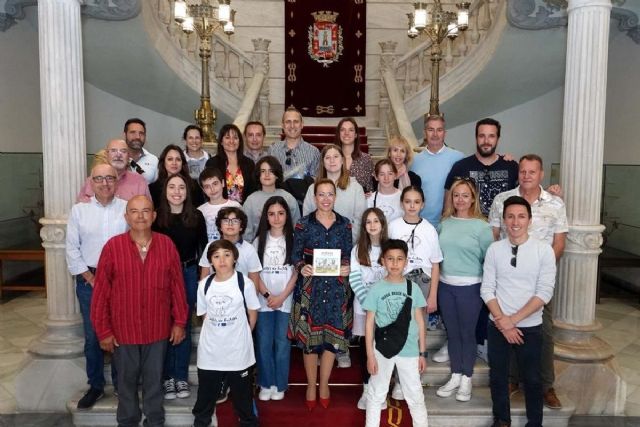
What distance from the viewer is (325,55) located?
37.0 feet

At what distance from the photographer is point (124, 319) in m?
3.63

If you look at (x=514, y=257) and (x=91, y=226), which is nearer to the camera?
(x=514, y=257)

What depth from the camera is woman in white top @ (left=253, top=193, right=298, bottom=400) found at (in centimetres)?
389

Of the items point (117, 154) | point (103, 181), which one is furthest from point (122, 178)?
point (103, 181)

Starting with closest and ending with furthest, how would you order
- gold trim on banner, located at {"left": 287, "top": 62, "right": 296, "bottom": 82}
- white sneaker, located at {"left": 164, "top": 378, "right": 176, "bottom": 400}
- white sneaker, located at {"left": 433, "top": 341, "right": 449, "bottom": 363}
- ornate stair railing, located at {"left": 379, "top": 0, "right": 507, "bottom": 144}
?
1. white sneaker, located at {"left": 164, "top": 378, "right": 176, "bottom": 400}
2. white sneaker, located at {"left": 433, "top": 341, "right": 449, "bottom": 363}
3. ornate stair railing, located at {"left": 379, "top": 0, "right": 507, "bottom": 144}
4. gold trim on banner, located at {"left": 287, "top": 62, "right": 296, "bottom": 82}

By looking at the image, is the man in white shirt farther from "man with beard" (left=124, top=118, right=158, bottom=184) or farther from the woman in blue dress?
the woman in blue dress

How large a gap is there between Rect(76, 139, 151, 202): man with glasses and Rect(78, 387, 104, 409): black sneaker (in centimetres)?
148

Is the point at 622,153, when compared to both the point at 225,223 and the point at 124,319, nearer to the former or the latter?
the point at 225,223

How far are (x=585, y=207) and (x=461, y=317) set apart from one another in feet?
5.18

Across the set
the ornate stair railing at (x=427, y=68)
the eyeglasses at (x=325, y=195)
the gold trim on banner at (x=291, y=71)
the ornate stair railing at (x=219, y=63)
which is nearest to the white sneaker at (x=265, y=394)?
the eyeglasses at (x=325, y=195)

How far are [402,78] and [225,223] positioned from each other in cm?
705

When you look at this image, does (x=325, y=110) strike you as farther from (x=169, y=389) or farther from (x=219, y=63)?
(x=169, y=389)

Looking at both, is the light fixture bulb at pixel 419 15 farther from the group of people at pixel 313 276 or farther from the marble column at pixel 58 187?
the marble column at pixel 58 187

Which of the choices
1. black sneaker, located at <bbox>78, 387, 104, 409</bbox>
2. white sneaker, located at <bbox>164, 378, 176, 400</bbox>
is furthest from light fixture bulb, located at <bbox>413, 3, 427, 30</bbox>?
black sneaker, located at <bbox>78, 387, 104, 409</bbox>
